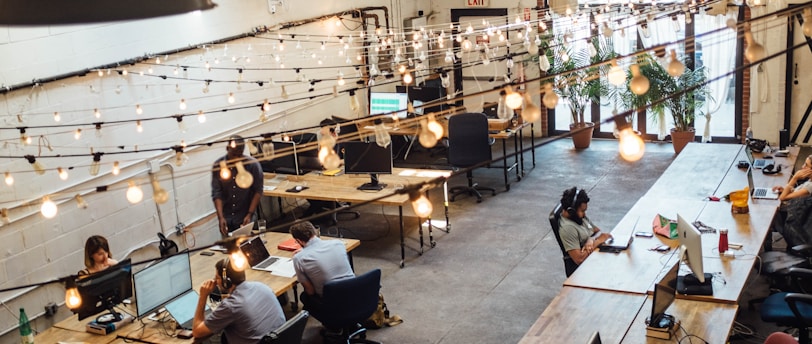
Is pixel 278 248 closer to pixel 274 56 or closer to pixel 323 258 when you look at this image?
pixel 323 258

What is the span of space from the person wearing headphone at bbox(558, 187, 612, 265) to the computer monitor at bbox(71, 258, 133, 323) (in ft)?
11.4

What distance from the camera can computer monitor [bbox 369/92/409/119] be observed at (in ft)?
40.8

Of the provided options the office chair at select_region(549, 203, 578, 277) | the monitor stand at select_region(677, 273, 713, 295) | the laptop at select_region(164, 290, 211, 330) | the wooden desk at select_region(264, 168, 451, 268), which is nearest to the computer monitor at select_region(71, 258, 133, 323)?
the laptop at select_region(164, 290, 211, 330)

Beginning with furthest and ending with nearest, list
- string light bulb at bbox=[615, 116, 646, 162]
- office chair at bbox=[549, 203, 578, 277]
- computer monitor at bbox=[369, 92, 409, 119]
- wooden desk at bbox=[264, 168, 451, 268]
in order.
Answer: computer monitor at bbox=[369, 92, 409, 119] < wooden desk at bbox=[264, 168, 451, 268] < office chair at bbox=[549, 203, 578, 277] < string light bulb at bbox=[615, 116, 646, 162]

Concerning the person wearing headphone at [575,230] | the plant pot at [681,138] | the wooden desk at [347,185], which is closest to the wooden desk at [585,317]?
the person wearing headphone at [575,230]

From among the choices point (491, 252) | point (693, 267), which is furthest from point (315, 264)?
point (491, 252)

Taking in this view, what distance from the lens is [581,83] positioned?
13281 millimetres

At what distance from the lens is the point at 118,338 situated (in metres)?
6.10

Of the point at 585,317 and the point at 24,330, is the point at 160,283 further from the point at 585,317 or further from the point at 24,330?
the point at 585,317

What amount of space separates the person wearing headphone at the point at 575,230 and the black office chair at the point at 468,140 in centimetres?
373

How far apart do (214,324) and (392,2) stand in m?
8.68

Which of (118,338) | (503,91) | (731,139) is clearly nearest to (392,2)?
(731,139)

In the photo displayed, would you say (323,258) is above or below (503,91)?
below

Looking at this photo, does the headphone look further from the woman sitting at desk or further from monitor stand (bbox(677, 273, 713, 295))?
monitor stand (bbox(677, 273, 713, 295))
